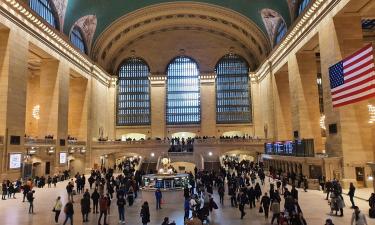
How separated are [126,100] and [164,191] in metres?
27.4

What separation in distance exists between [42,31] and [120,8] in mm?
11901

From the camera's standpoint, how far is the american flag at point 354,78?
1320 cm

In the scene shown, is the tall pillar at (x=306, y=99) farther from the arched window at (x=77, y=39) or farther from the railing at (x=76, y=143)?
the arched window at (x=77, y=39)

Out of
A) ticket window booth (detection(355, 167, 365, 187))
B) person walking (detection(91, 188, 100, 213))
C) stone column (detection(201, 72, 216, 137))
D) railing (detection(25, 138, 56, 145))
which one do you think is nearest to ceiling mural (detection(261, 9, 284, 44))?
stone column (detection(201, 72, 216, 137))

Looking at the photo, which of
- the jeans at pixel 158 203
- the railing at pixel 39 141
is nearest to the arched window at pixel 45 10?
Result: the railing at pixel 39 141

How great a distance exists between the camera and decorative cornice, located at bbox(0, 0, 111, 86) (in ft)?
65.6

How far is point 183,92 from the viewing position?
4359 centimetres

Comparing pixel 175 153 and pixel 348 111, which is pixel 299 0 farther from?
pixel 175 153

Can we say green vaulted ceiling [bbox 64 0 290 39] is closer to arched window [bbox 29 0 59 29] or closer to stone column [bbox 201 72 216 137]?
arched window [bbox 29 0 59 29]

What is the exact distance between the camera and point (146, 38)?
43.2 meters

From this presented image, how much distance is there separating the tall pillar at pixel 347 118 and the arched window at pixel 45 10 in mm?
20356

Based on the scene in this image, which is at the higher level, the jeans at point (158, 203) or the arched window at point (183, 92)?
the arched window at point (183, 92)

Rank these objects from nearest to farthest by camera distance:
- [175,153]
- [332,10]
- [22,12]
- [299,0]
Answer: [332,10] < [22,12] < [299,0] < [175,153]

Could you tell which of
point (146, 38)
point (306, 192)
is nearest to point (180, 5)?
point (146, 38)
